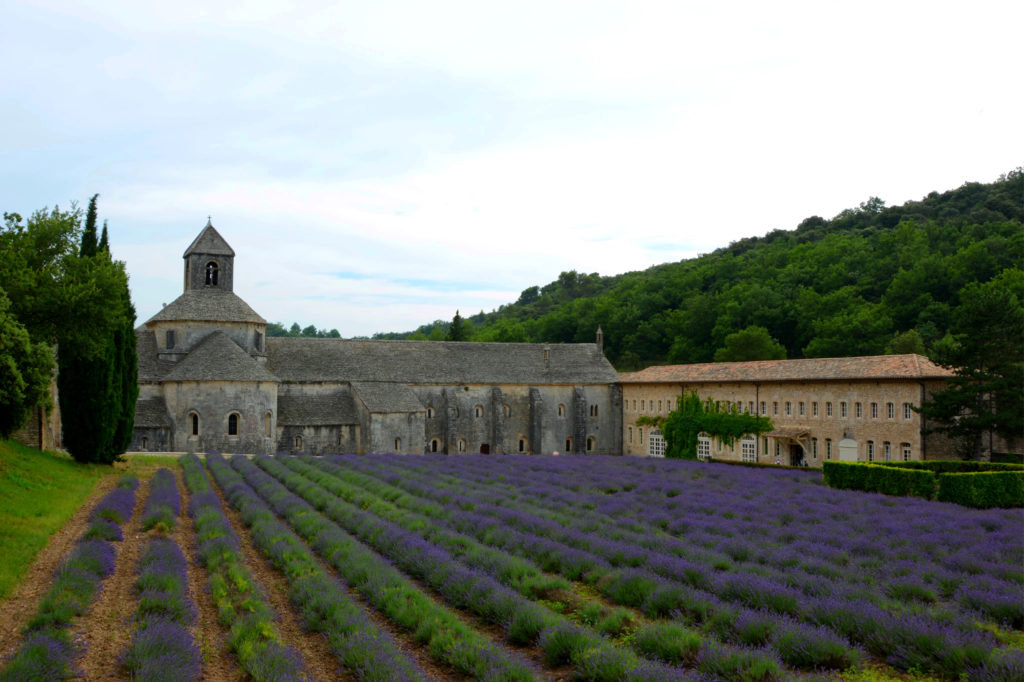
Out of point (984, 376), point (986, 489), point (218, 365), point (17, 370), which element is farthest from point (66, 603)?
point (984, 376)

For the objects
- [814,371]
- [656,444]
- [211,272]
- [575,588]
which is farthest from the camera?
[656,444]

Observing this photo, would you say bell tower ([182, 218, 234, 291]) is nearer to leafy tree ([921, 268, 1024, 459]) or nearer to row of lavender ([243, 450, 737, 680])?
row of lavender ([243, 450, 737, 680])

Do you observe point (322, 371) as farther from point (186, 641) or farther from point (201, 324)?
point (186, 641)

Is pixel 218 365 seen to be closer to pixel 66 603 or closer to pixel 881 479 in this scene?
pixel 66 603

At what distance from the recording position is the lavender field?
9.14 meters

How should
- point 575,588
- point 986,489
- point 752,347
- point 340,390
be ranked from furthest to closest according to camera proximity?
point 752,347, point 340,390, point 986,489, point 575,588

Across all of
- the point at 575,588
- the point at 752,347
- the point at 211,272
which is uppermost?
the point at 211,272

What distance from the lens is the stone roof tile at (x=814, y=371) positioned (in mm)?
34438

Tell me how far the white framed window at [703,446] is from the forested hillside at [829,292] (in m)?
22.6

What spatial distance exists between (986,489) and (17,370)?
1051 inches

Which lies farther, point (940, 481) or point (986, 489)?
point (940, 481)

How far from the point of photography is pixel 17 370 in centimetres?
1842

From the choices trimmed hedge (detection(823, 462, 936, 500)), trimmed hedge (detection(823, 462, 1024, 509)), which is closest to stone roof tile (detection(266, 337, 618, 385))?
trimmed hedge (detection(823, 462, 1024, 509))

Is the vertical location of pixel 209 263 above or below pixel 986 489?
above
